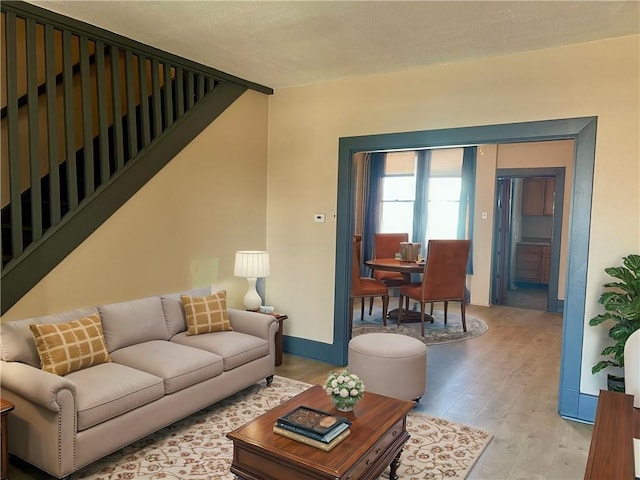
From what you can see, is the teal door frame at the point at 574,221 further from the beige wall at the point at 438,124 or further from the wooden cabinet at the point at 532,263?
the wooden cabinet at the point at 532,263

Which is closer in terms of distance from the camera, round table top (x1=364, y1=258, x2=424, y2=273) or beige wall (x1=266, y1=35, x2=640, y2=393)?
beige wall (x1=266, y1=35, x2=640, y2=393)

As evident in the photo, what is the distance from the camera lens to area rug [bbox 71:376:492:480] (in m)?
2.59

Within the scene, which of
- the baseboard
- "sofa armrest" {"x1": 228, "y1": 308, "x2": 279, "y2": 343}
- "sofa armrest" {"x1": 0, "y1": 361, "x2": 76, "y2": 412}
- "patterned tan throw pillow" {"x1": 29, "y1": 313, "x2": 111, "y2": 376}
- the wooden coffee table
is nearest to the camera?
the wooden coffee table

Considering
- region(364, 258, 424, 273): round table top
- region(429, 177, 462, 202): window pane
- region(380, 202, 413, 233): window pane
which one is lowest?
region(364, 258, 424, 273): round table top

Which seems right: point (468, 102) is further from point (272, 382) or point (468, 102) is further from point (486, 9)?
point (272, 382)

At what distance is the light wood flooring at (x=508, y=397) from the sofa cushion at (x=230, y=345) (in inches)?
26.3

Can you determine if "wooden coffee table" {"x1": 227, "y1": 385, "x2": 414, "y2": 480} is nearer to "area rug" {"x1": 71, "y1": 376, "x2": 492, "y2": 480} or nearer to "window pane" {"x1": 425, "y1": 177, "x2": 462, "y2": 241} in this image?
"area rug" {"x1": 71, "y1": 376, "x2": 492, "y2": 480}

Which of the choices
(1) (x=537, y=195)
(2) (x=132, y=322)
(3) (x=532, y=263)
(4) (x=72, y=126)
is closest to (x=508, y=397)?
(2) (x=132, y=322)

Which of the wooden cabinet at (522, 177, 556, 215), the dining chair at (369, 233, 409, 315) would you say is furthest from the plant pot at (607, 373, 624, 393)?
the wooden cabinet at (522, 177, 556, 215)

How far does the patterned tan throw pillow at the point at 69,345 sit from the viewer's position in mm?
2699

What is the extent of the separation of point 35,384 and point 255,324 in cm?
175

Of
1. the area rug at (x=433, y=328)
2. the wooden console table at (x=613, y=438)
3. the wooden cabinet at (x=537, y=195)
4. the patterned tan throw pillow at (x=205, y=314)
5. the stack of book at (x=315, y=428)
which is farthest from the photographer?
the wooden cabinet at (x=537, y=195)

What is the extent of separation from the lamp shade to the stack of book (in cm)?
212

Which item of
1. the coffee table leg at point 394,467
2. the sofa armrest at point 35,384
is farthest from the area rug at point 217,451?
the sofa armrest at point 35,384
